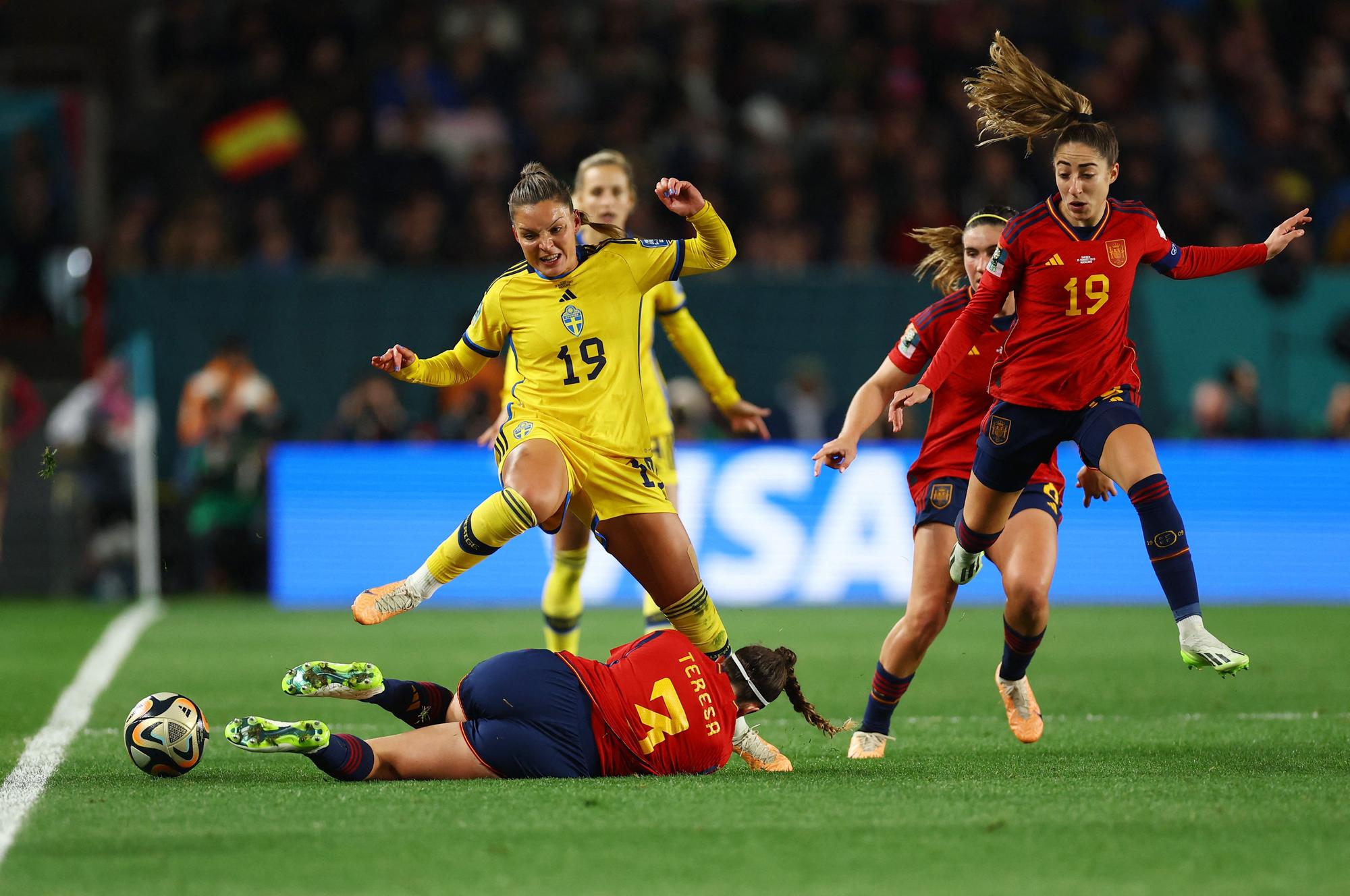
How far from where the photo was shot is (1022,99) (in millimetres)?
6285

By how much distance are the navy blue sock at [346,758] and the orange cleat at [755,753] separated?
1.32 metres

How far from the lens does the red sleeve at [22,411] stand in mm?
14352

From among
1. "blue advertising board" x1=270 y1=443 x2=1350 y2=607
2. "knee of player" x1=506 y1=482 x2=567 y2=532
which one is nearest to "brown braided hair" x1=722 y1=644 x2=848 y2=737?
"knee of player" x1=506 y1=482 x2=567 y2=532

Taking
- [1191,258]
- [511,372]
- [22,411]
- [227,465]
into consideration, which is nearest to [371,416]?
[227,465]

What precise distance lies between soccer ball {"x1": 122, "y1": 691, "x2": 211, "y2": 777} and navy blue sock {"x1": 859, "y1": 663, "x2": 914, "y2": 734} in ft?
8.30

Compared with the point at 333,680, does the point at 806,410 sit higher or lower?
higher

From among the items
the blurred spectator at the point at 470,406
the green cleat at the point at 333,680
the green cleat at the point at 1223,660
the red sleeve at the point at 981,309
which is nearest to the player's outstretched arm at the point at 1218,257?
the red sleeve at the point at 981,309

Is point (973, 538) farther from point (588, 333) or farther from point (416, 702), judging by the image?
point (416, 702)

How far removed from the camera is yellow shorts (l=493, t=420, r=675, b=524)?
6.08 meters

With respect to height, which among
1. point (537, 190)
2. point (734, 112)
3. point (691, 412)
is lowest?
point (691, 412)

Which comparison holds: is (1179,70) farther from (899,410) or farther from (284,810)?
(284,810)

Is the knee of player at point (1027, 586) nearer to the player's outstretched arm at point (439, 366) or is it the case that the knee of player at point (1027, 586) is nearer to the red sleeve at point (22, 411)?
the player's outstretched arm at point (439, 366)

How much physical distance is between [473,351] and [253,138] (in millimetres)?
11003

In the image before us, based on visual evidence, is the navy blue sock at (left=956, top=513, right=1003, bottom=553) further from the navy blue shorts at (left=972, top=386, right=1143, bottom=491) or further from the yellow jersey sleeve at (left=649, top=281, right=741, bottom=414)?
the yellow jersey sleeve at (left=649, top=281, right=741, bottom=414)
